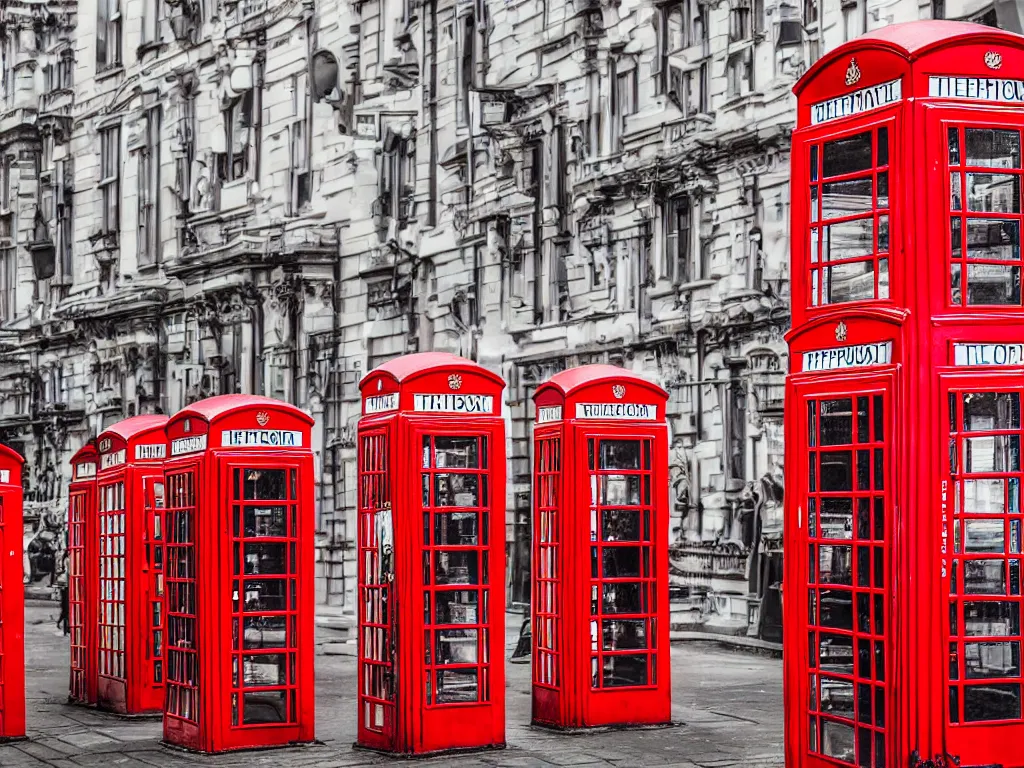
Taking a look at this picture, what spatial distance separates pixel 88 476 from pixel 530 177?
228 inches

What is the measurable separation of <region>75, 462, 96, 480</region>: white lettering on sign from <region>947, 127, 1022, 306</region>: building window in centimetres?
774

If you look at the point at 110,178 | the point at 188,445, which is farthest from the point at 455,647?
the point at 110,178

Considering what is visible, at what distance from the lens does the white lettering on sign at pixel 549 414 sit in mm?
9930

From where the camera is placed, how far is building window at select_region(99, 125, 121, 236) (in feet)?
77.2

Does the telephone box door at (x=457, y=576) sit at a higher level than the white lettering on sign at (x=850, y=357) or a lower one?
lower

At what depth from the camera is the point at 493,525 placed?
9297 millimetres

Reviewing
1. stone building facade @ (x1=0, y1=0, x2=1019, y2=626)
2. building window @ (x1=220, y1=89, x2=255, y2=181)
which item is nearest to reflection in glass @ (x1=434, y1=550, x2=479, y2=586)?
stone building facade @ (x1=0, y1=0, x2=1019, y2=626)

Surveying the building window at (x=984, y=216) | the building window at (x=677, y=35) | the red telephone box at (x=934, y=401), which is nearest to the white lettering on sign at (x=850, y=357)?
the red telephone box at (x=934, y=401)

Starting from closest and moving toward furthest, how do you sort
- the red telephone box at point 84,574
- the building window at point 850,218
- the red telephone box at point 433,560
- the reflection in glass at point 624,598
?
1. the building window at point 850,218
2. the red telephone box at point 433,560
3. the reflection in glass at point 624,598
4. the red telephone box at point 84,574

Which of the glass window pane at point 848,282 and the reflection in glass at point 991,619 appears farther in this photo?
the glass window pane at point 848,282

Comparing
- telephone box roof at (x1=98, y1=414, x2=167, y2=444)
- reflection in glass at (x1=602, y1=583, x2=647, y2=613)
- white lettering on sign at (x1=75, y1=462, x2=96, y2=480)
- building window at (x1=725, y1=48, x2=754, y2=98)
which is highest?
building window at (x1=725, y1=48, x2=754, y2=98)

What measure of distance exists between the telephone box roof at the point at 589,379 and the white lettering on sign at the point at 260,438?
1.56m

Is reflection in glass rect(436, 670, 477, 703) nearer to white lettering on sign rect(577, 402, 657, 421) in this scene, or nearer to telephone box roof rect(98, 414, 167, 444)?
white lettering on sign rect(577, 402, 657, 421)

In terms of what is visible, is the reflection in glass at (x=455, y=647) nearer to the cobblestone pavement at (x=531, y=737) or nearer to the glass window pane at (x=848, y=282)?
the cobblestone pavement at (x=531, y=737)
